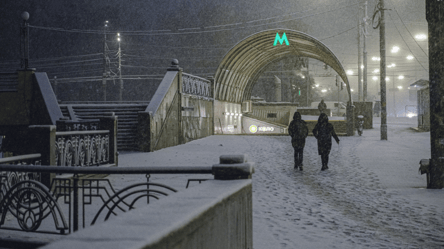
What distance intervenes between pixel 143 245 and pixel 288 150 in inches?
678

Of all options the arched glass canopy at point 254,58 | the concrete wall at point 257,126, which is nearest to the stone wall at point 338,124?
the arched glass canopy at point 254,58

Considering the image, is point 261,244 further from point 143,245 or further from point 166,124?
point 166,124

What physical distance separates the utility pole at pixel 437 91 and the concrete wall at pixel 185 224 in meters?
7.04

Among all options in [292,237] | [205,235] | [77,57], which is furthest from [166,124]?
[77,57]

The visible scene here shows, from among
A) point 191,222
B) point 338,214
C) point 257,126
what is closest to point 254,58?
point 257,126

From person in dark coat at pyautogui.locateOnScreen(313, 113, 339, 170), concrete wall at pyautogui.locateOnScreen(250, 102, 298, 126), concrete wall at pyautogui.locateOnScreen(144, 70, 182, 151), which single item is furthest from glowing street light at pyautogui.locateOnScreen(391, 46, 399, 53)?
person in dark coat at pyautogui.locateOnScreen(313, 113, 339, 170)

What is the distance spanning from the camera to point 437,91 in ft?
30.9

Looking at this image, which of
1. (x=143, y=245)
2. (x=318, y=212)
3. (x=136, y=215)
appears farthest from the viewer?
(x=318, y=212)

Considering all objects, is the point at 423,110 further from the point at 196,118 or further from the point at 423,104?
the point at 196,118

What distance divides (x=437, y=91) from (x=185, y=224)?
29.2 ft

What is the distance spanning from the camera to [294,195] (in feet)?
28.1

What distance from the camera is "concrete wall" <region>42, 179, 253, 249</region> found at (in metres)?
1.95

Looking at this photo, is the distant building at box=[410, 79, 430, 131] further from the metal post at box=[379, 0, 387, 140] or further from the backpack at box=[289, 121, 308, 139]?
the backpack at box=[289, 121, 308, 139]

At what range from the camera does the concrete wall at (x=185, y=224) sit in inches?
76.7
